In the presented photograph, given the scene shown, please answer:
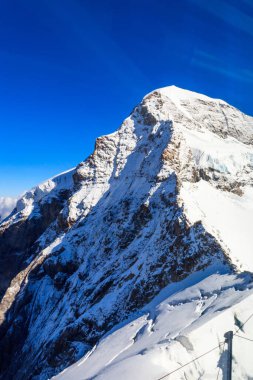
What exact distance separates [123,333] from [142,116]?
4220cm

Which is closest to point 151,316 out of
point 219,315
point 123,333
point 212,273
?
point 123,333

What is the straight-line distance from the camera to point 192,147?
54344 millimetres

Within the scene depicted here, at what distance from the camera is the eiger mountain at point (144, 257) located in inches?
603

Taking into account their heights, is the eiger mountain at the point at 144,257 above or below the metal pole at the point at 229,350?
above

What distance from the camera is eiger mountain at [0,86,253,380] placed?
15306mm

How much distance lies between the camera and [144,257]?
32500 millimetres

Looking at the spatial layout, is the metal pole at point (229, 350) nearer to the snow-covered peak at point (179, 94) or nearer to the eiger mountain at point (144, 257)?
the eiger mountain at point (144, 257)

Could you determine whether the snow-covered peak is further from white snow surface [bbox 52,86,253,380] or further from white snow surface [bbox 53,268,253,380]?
white snow surface [bbox 53,268,253,380]

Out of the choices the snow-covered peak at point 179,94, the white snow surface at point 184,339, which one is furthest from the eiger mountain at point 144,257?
the snow-covered peak at point 179,94

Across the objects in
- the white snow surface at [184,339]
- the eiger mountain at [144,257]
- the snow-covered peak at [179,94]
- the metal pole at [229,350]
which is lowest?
the metal pole at [229,350]

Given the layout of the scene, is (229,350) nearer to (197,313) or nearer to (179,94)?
(197,313)

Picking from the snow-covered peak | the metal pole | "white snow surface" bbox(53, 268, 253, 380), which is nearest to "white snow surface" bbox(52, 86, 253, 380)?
"white snow surface" bbox(53, 268, 253, 380)

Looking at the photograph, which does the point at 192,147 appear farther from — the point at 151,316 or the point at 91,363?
the point at 91,363

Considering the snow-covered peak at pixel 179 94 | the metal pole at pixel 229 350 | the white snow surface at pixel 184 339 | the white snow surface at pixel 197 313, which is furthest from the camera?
the snow-covered peak at pixel 179 94
